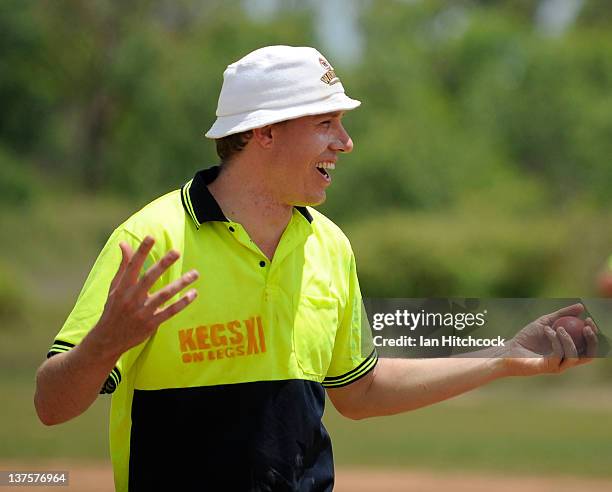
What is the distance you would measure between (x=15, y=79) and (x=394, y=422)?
19282 millimetres

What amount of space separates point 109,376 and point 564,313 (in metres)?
1.39

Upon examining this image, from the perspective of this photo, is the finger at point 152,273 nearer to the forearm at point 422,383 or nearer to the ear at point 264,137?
the ear at point 264,137

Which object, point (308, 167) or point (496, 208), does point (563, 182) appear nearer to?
point (496, 208)

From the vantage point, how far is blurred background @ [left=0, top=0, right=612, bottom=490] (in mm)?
17125

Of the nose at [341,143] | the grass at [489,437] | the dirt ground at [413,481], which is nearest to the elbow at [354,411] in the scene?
the nose at [341,143]

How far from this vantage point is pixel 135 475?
11.1 ft

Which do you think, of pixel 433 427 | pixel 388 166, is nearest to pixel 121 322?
pixel 433 427

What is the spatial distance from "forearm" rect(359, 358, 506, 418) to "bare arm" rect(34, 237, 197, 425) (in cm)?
106

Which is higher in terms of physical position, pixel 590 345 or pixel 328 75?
pixel 328 75

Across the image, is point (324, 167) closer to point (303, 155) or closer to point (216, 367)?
point (303, 155)

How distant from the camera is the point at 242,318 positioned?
3.43 meters

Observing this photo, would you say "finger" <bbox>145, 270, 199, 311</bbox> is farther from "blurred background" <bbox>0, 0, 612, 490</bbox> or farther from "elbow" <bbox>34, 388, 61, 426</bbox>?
"blurred background" <bbox>0, 0, 612, 490</bbox>

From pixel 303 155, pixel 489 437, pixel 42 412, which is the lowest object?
pixel 42 412

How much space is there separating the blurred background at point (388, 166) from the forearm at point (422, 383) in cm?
1040
